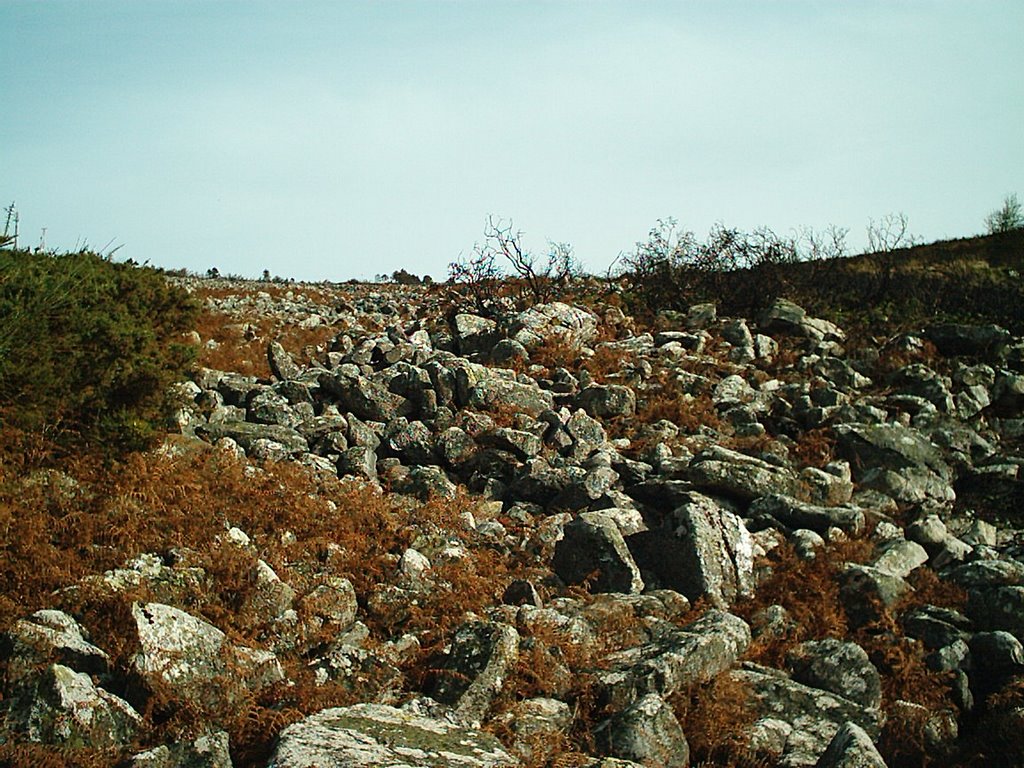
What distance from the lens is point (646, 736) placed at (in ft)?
17.5

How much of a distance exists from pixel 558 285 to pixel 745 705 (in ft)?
37.2

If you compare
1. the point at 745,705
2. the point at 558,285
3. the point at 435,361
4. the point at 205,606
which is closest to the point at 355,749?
the point at 205,606

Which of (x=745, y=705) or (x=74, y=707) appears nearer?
(x=74, y=707)

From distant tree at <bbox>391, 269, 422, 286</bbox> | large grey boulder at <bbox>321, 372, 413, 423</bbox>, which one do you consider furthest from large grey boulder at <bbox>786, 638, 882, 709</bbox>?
distant tree at <bbox>391, 269, 422, 286</bbox>

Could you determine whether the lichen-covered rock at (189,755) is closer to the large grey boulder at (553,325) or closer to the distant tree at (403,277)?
the large grey boulder at (553,325)

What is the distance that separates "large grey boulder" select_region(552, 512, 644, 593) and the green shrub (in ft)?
12.0

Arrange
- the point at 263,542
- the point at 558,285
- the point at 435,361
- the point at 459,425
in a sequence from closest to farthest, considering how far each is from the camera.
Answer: the point at 263,542, the point at 459,425, the point at 435,361, the point at 558,285

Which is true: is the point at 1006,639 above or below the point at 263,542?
below

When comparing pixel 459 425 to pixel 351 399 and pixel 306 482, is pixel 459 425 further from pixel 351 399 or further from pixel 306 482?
pixel 306 482

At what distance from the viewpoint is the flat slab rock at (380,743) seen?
15.0ft

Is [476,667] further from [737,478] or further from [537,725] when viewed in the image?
[737,478]

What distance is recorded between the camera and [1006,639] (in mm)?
6734

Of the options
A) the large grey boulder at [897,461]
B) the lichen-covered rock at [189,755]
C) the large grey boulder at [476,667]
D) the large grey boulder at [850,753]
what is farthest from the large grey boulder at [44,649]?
the large grey boulder at [897,461]

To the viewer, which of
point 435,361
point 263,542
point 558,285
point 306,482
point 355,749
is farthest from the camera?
point 558,285
